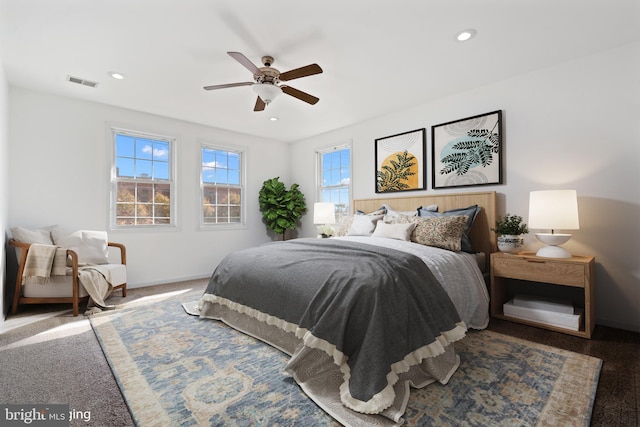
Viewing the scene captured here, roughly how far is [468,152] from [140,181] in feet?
14.9

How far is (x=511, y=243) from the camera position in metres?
2.96

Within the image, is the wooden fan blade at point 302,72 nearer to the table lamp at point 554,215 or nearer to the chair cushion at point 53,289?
the table lamp at point 554,215

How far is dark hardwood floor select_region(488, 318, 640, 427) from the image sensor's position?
1.54 m

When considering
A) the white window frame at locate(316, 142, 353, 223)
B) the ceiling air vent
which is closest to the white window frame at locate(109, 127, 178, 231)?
the ceiling air vent

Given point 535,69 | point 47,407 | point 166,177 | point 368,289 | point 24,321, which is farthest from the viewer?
point 166,177

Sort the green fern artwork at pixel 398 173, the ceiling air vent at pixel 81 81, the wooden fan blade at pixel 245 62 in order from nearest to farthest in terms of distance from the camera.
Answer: the wooden fan blade at pixel 245 62
the ceiling air vent at pixel 81 81
the green fern artwork at pixel 398 173

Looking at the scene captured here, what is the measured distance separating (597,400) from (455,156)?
2713 millimetres

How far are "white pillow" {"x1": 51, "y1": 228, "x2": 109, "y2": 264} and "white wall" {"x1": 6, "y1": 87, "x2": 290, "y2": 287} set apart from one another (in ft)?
1.22

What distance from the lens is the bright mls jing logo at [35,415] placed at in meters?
1.50

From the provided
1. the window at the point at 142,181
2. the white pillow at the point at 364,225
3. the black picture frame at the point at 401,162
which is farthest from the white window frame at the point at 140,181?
the black picture frame at the point at 401,162

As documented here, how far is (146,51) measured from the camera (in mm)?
2713

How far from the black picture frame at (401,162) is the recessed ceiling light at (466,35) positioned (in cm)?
153

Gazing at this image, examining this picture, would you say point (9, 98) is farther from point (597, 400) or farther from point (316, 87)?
point (597, 400)

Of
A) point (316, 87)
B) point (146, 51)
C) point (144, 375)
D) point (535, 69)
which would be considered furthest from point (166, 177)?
point (535, 69)
